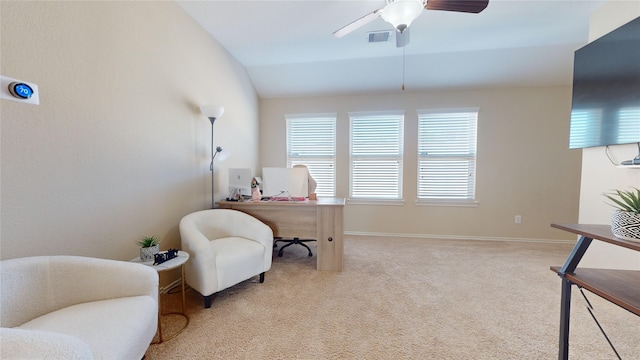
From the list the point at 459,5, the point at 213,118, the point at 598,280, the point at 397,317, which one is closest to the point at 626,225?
the point at 598,280

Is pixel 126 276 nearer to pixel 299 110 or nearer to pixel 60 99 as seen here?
pixel 60 99

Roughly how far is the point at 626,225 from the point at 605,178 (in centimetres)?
192

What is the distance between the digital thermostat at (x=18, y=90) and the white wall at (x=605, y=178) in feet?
14.2

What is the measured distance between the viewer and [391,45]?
309 centimetres

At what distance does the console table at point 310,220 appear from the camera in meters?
2.67

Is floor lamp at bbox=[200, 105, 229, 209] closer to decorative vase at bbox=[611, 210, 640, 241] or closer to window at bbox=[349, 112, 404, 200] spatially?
window at bbox=[349, 112, 404, 200]

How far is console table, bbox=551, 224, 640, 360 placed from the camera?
3.18 feet

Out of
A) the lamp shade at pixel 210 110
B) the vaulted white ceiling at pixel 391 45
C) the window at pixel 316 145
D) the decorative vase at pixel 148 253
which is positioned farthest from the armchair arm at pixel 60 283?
the window at pixel 316 145

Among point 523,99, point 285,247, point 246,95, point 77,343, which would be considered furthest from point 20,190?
point 523,99

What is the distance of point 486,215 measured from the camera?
385 centimetres

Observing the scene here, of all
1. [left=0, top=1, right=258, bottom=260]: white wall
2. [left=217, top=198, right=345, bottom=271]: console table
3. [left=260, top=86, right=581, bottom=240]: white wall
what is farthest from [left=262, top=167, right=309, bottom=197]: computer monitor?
[left=260, top=86, right=581, bottom=240]: white wall

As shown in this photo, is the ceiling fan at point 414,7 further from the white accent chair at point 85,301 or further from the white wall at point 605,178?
the white accent chair at point 85,301

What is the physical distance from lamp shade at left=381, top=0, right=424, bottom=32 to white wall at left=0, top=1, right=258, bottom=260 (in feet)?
6.65

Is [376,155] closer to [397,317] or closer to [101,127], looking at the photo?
[397,317]
